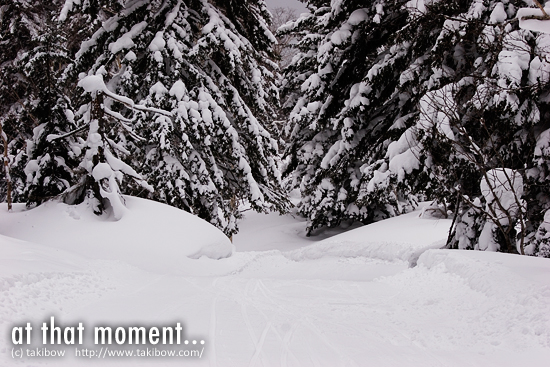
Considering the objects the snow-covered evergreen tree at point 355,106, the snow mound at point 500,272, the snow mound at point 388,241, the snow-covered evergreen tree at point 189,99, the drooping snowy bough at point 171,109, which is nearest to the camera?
the snow mound at point 500,272

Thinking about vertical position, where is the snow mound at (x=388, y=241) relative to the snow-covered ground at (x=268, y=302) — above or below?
above

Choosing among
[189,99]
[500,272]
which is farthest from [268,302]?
[189,99]

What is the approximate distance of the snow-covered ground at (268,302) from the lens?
10.3 feet

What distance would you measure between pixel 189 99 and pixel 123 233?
4335mm

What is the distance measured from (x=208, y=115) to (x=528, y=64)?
24.4 feet

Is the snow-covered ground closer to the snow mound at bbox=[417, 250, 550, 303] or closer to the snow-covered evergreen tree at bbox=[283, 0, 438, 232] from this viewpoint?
the snow mound at bbox=[417, 250, 550, 303]

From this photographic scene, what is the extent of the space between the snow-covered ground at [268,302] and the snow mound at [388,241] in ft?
1.06

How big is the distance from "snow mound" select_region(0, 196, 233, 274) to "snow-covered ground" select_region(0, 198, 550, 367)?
32 mm

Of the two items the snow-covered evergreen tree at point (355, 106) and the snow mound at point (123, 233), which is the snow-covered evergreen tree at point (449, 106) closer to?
the snow-covered evergreen tree at point (355, 106)

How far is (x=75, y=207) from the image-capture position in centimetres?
844

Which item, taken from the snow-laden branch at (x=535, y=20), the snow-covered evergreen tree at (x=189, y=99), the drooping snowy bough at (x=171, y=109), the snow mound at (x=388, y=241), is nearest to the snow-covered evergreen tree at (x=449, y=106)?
the snow mound at (x=388, y=241)

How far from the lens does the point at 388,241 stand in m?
9.55

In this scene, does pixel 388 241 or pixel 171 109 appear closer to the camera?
pixel 388 241

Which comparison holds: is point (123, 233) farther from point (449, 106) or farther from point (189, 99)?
point (449, 106)
